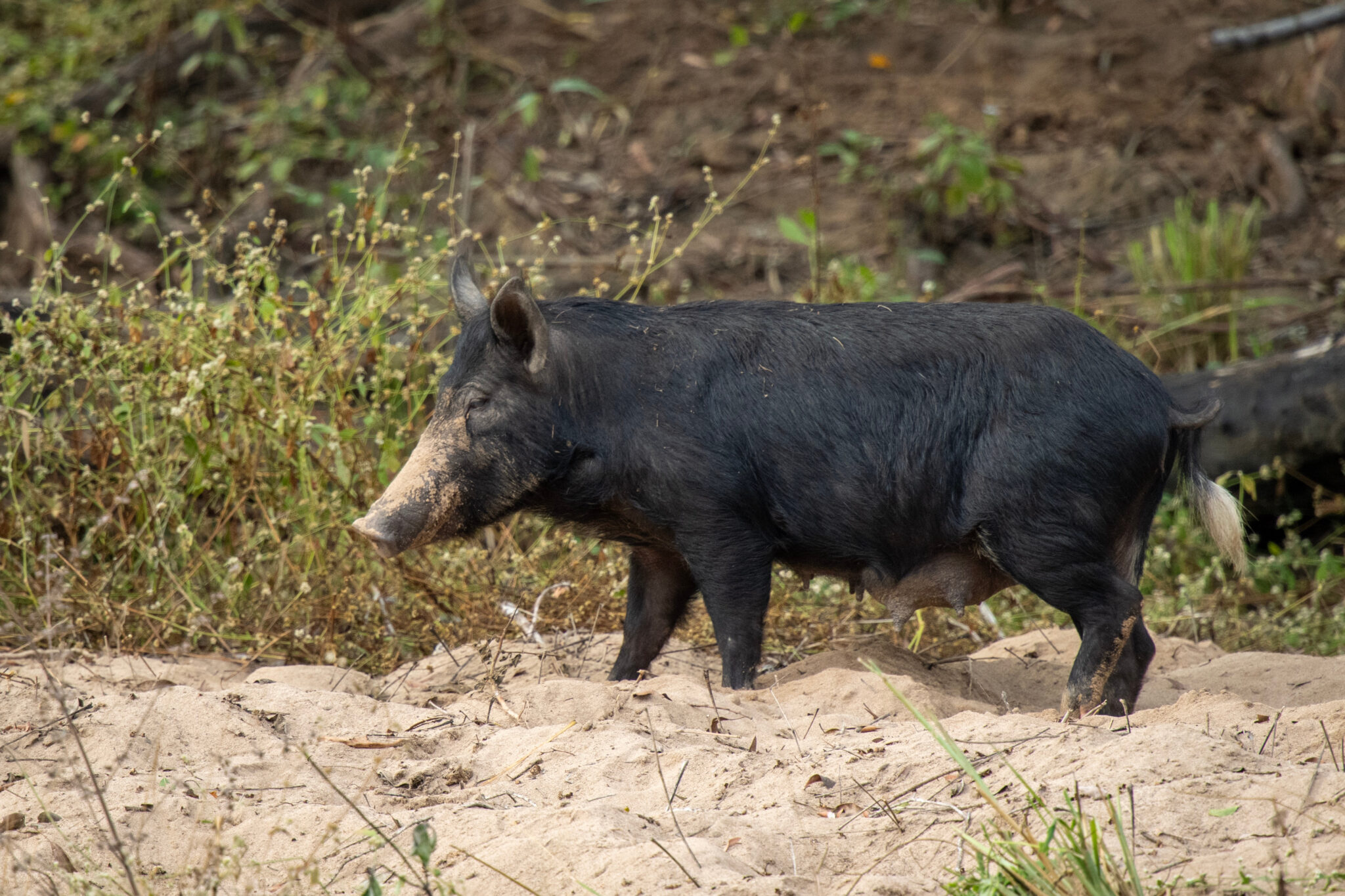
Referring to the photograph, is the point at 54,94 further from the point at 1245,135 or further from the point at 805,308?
the point at 1245,135

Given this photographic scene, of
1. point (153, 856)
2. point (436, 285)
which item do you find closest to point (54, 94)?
point (436, 285)

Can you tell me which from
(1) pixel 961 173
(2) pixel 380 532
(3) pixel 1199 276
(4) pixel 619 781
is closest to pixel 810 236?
(1) pixel 961 173

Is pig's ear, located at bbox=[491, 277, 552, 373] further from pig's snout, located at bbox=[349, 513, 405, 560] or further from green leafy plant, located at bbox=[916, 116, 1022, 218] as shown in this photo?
green leafy plant, located at bbox=[916, 116, 1022, 218]

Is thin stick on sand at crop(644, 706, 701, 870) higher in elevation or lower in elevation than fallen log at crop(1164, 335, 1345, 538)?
higher

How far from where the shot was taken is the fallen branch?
342 inches

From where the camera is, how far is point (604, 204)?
31.3 feet

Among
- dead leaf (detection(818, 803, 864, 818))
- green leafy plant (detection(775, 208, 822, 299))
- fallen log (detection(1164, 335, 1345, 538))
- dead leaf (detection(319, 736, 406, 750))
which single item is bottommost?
fallen log (detection(1164, 335, 1345, 538))

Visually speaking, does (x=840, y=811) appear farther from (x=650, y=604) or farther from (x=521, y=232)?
(x=521, y=232)

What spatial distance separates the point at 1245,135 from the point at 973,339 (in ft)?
21.4

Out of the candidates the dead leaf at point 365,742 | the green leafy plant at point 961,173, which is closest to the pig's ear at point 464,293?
the dead leaf at point 365,742

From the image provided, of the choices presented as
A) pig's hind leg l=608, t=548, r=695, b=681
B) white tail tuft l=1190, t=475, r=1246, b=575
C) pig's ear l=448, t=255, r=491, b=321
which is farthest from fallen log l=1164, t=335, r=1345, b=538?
pig's ear l=448, t=255, r=491, b=321

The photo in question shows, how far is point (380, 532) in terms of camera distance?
→ 383 cm

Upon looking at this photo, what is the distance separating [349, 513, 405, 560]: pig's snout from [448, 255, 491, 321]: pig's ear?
0.78m

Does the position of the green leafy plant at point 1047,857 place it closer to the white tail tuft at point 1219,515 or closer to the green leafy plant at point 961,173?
the white tail tuft at point 1219,515
